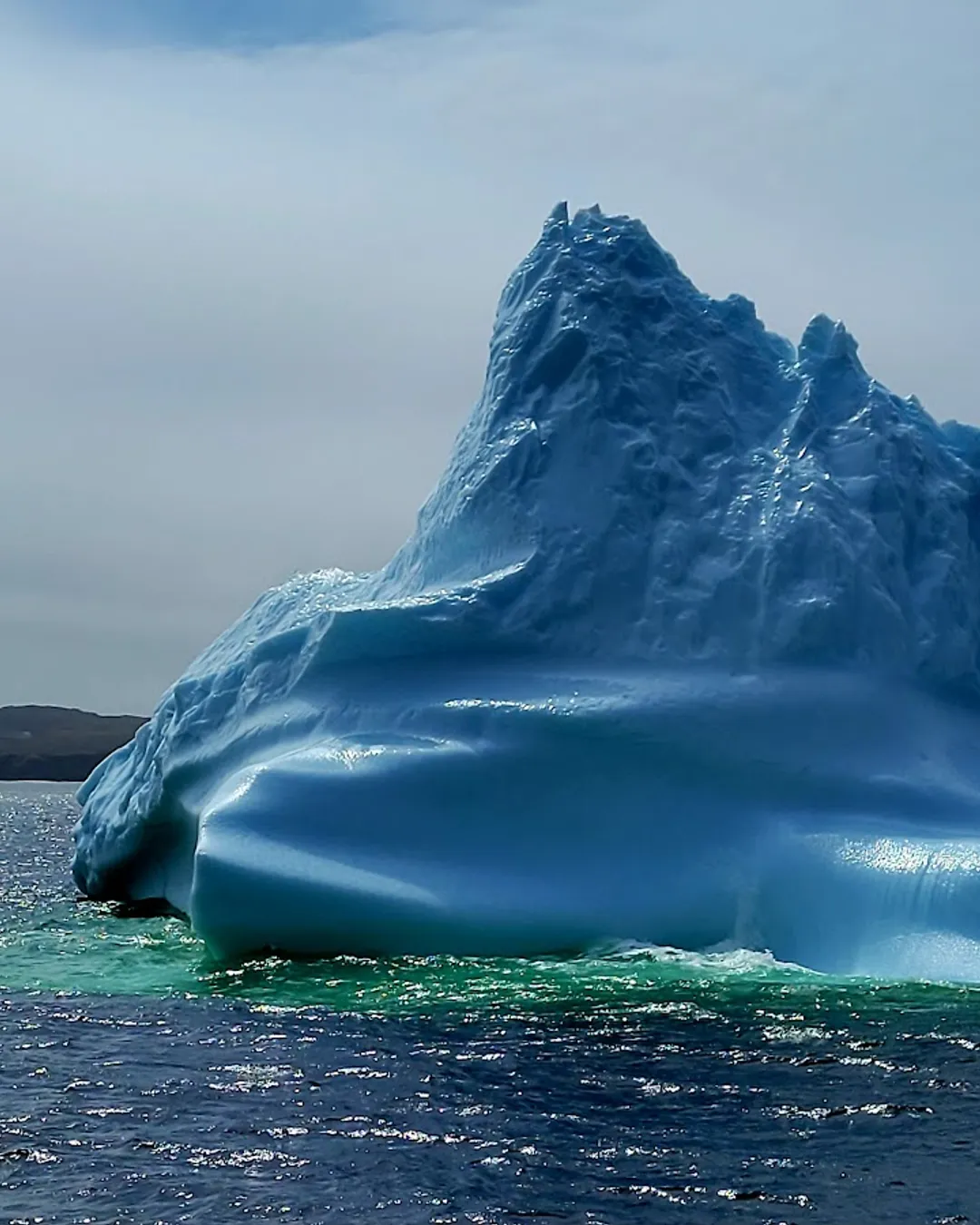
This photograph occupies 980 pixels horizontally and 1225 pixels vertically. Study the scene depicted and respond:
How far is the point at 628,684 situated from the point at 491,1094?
524 centimetres

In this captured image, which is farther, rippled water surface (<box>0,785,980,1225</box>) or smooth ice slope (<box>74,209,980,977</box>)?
smooth ice slope (<box>74,209,980,977</box>)

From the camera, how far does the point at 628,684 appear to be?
1196cm

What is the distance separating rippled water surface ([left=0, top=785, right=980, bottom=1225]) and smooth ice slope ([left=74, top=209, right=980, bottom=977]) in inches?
21.4

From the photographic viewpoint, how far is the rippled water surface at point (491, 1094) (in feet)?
18.7

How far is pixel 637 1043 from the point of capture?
8.05m

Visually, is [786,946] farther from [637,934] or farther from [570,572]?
[570,572]

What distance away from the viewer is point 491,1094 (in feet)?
23.2

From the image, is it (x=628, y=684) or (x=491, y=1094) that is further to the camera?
(x=628, y=684)

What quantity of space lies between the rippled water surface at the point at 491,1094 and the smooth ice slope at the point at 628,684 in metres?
0.54

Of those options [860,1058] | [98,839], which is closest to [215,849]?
[860,1058]

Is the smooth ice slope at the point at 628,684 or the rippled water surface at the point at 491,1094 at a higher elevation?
the smooth ice slope at the point at 628,684

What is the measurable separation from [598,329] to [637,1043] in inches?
290

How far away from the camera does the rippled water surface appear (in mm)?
5711

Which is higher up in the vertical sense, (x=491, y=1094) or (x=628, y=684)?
(x=628, y=684)
